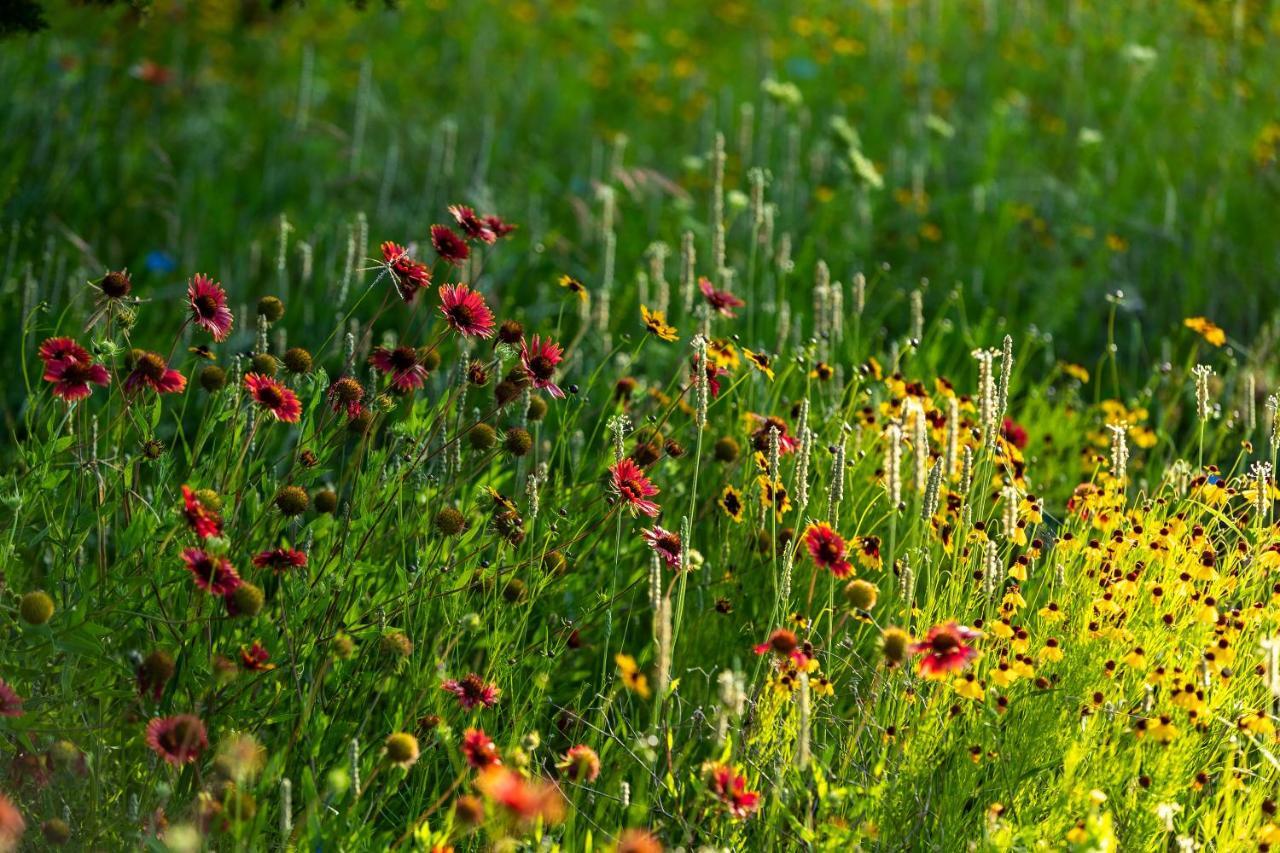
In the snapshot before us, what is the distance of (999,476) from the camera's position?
11.4 ft

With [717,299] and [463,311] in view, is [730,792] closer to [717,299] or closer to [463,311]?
[463,311]

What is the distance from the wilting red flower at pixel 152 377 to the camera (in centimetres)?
242

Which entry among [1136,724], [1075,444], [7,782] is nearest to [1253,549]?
[1136,724]

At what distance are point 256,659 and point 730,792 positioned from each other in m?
0.77

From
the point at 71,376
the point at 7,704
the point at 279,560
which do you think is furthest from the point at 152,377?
the point at 7,704

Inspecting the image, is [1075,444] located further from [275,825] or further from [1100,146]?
[1100,146]

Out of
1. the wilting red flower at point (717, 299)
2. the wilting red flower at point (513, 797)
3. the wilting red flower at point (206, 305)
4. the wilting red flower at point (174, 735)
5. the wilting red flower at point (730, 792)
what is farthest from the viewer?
the wilting red flower at point (717, 299)

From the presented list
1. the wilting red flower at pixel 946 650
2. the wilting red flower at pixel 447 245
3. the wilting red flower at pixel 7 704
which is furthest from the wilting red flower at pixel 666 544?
the wilting red flower at pixel 7 704

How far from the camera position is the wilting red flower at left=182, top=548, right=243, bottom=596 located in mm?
2117

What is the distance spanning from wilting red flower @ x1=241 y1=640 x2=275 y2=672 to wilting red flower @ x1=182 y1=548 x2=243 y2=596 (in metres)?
0.16

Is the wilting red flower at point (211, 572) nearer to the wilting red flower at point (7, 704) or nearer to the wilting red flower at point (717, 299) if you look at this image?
the wilting red flower at point (7, 704)

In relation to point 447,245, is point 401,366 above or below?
below

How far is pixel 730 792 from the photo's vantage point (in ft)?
6.76

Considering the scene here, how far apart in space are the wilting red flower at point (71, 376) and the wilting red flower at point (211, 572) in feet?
1.30
